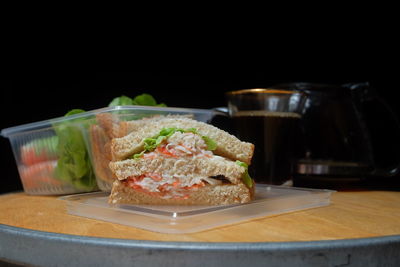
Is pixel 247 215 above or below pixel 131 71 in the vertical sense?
below

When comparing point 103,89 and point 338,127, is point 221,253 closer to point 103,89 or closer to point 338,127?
point 338,127

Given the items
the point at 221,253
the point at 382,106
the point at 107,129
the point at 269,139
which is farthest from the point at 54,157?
the point at 382,106

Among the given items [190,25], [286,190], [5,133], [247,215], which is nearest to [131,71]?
[190,25]

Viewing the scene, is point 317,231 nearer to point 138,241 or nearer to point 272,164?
point 138,241

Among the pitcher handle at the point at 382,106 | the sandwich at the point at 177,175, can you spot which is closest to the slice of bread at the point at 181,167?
the sandwich at the point at 177,175

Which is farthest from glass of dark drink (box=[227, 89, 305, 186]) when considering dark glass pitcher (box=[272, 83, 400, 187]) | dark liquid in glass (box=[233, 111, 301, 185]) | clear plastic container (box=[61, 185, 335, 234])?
clear plastic container (box=[61, 185, 335, 234])

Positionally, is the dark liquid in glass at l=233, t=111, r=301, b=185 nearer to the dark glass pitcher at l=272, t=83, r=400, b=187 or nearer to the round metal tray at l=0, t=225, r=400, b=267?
the dark glass pitcher at l=272, t=83, r=400, b=187
